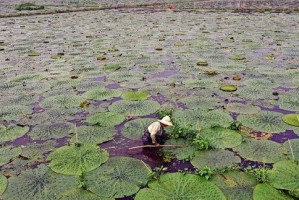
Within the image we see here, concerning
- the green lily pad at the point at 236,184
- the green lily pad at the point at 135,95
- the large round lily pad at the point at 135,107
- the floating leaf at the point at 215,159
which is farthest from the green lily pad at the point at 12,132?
the green lily pad at the point at 236,184

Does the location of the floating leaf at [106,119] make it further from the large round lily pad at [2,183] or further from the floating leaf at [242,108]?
the floating leaf at [242,108]

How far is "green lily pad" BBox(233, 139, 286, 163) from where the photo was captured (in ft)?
13.2

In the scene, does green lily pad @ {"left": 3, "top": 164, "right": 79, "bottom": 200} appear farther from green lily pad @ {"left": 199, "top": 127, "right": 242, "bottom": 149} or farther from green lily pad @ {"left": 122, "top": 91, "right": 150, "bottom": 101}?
green lily pad @ {"left": 122, "top": 91, "right": 150, "bottom": 101}

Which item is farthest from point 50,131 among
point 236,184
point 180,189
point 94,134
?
point 236,184

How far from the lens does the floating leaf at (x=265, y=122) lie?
4.76 meters

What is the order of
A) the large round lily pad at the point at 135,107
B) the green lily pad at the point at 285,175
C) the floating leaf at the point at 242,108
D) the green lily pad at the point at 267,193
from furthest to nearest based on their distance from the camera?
the large round lily pad at the point at 135,107
the floating leaf at the point at 242,108
the green lily pad at the point at 285,175
the green lily pad at the point at 267,193

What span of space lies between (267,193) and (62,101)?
4.06 metres

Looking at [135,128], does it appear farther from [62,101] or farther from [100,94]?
[62,101]

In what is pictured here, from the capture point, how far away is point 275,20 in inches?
617

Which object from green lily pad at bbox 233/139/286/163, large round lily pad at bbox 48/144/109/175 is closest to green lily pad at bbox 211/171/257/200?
green lily pad at bbox 233/139/286/163

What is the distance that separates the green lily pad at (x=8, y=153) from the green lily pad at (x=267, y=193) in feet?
9.98

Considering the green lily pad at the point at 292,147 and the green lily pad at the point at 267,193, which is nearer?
the green lily pad at the point at 267,193

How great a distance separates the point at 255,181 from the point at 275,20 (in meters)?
14.0

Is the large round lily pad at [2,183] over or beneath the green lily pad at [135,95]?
beneath
